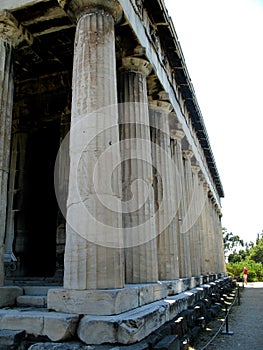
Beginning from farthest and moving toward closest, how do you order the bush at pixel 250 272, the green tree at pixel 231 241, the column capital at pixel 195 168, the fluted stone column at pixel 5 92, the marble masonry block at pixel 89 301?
Result: the green tree at pixel 231 241 → the bush at pixel 250 272 → the column capital at pixel 195 168 → the fluted stone column at pixel 5 92 → the marble masonry block at pixel 89 301

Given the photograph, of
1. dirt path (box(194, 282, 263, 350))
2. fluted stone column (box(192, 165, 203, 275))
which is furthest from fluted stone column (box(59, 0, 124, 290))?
fluted stone column (box(192, 165, 203, 275))

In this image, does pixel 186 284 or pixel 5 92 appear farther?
pixel 186 284

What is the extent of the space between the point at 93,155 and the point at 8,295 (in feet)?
13.2

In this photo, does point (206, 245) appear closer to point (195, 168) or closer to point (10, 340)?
point (195, 168)

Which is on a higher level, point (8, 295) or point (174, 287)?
point (8, 295)

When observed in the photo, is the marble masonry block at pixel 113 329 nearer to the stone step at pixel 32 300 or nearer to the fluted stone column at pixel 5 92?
the stone step at pixel 32 300

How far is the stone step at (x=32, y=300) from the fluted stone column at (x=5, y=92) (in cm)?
76

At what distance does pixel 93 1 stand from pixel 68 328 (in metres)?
7.78

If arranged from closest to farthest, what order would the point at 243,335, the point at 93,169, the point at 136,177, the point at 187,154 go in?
the point at 93,169 → the point at 136,177 → the point at 243,335 → the point at 187,154

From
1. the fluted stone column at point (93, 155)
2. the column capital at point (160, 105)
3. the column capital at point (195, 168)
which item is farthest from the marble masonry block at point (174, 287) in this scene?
the column capital at point (195, 168)

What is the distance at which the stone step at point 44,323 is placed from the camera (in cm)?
636

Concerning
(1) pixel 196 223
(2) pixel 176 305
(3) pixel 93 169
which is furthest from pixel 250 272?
(3) pixel 93 169

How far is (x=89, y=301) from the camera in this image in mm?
6750

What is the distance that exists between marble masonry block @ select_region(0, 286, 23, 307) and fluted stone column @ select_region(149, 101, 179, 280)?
19.7ft
